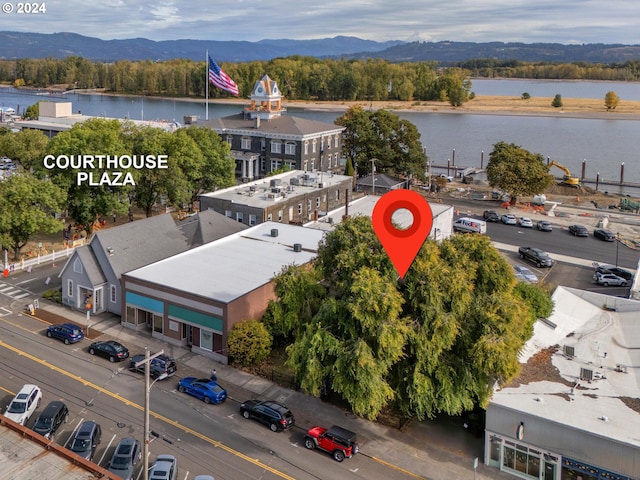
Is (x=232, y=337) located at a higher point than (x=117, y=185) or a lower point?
lower

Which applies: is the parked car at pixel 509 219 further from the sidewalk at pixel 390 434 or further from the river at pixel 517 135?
the sidewalk at pixel 390 434

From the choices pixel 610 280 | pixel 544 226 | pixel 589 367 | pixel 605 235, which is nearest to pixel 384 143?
pixel 544 226

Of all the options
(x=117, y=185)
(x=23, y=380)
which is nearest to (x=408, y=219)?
(x=117, y=185)

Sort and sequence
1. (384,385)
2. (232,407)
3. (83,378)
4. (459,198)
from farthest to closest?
(459,198)
(83,378)
(232,407)
(384,385)

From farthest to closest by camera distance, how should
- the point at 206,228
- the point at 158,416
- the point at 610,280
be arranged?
the point at 610,280 → the point at 206,228 → the point at 158,416

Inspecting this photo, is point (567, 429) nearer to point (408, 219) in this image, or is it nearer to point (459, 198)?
point (408, 219)

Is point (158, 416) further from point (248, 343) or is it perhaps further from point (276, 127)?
point (276, 127)

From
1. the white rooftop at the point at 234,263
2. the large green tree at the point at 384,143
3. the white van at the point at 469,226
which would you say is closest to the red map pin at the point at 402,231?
the white rooftop at the point at 234,263
